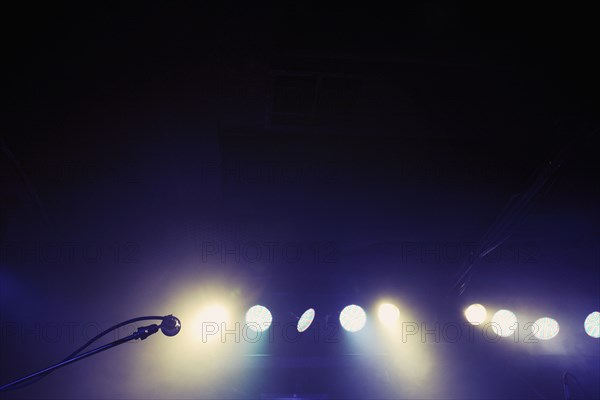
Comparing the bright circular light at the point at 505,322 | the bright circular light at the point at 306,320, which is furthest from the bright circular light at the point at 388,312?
the bright circular light at the point at 505,322

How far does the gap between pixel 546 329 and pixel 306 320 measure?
189 cm

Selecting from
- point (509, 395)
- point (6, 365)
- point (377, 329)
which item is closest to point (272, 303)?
point (377, 329)

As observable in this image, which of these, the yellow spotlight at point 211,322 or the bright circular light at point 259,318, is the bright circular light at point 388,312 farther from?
the yellow spotlight at point 211,322

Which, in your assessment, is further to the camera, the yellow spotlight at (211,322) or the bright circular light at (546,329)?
the bright circular light at (546,329)

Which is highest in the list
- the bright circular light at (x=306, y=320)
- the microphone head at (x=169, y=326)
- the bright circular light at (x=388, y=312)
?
the bright circular light at (x=388, y=312)

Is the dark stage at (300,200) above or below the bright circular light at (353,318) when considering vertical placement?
above

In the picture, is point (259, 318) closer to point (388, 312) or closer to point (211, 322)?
point (211, 322)

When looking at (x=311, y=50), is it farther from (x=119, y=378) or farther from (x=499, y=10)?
(x=119, y=378)

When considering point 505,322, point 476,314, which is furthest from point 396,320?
point 505,322

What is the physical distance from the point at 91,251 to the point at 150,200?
0.71 metres

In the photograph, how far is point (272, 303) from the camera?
8.76ft

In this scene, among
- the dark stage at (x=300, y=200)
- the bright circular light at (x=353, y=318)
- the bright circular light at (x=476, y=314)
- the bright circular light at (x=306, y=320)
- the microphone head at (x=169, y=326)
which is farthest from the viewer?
the bright circular light at (x=476, y=314)

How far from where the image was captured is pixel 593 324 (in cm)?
312

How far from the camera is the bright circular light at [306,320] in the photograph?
2.67m
